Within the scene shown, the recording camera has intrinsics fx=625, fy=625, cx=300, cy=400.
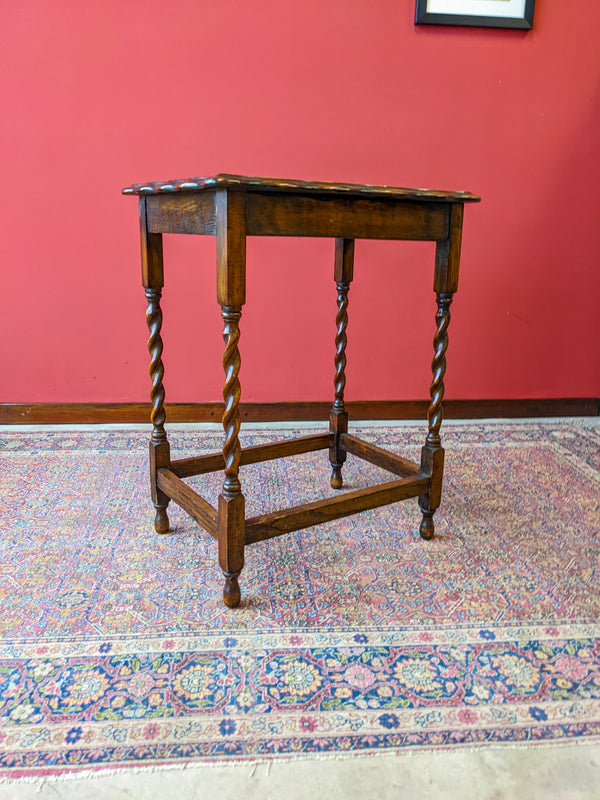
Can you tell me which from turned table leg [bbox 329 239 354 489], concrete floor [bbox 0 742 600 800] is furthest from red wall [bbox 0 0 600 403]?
concrete floor [bbox 0 742 600 800]

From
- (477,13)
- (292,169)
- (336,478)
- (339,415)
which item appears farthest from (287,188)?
(477,13)

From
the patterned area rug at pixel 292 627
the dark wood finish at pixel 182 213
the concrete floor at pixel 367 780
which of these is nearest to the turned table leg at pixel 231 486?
the patterned area rug at pixel 292 627

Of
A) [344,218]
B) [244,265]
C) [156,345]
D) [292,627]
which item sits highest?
[344,218]

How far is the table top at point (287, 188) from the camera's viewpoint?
1.44 meters

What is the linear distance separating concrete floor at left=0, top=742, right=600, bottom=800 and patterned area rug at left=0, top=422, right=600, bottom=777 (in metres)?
0.03

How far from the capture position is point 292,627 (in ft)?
5.19

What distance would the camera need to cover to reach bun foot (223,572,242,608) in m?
1.66

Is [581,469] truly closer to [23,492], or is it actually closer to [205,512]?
[205,512]

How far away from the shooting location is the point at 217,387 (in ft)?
10.5

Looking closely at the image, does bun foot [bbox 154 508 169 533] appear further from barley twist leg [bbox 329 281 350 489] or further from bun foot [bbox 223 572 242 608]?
barley twist leg [bbox 329 281 350 489]

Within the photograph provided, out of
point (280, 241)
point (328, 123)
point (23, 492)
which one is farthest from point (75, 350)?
point (328, 123)

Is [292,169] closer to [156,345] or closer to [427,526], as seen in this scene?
[156,345]

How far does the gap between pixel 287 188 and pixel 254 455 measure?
101cm

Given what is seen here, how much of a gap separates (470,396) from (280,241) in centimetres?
130
